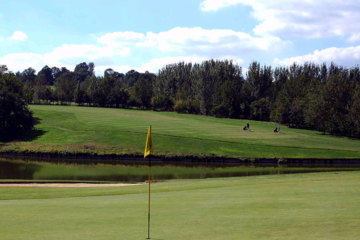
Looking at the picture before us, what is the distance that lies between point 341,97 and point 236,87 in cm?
4144

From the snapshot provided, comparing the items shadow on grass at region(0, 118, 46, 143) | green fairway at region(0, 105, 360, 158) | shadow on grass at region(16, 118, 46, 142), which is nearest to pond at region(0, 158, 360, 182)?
green fairway at region(0, 105, 360, 158)

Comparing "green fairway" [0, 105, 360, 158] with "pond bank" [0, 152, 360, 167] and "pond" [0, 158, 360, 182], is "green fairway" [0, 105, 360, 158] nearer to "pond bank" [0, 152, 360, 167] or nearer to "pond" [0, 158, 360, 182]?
"pond bank" [0, 152, 360, 167]

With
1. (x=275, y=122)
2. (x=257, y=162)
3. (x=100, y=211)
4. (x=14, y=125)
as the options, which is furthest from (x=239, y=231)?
(x=275, y=122)

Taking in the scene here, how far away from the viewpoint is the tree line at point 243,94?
289ft

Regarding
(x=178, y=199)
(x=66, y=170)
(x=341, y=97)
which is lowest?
(x=66, y=170)

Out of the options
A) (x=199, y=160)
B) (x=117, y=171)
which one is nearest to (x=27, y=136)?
(x=117, y=171)

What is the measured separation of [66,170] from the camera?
51000 mm

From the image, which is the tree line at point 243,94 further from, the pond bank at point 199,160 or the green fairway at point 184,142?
the pond bank at point 199,160

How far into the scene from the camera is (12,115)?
7981 centimetres

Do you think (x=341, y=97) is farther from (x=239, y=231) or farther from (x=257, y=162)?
(x=239, y=231)

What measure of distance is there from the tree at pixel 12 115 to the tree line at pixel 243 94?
22.6ft

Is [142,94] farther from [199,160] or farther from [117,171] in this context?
[117,171]

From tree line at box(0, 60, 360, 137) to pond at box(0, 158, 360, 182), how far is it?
1257 inches

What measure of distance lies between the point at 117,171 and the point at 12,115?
127 ft
